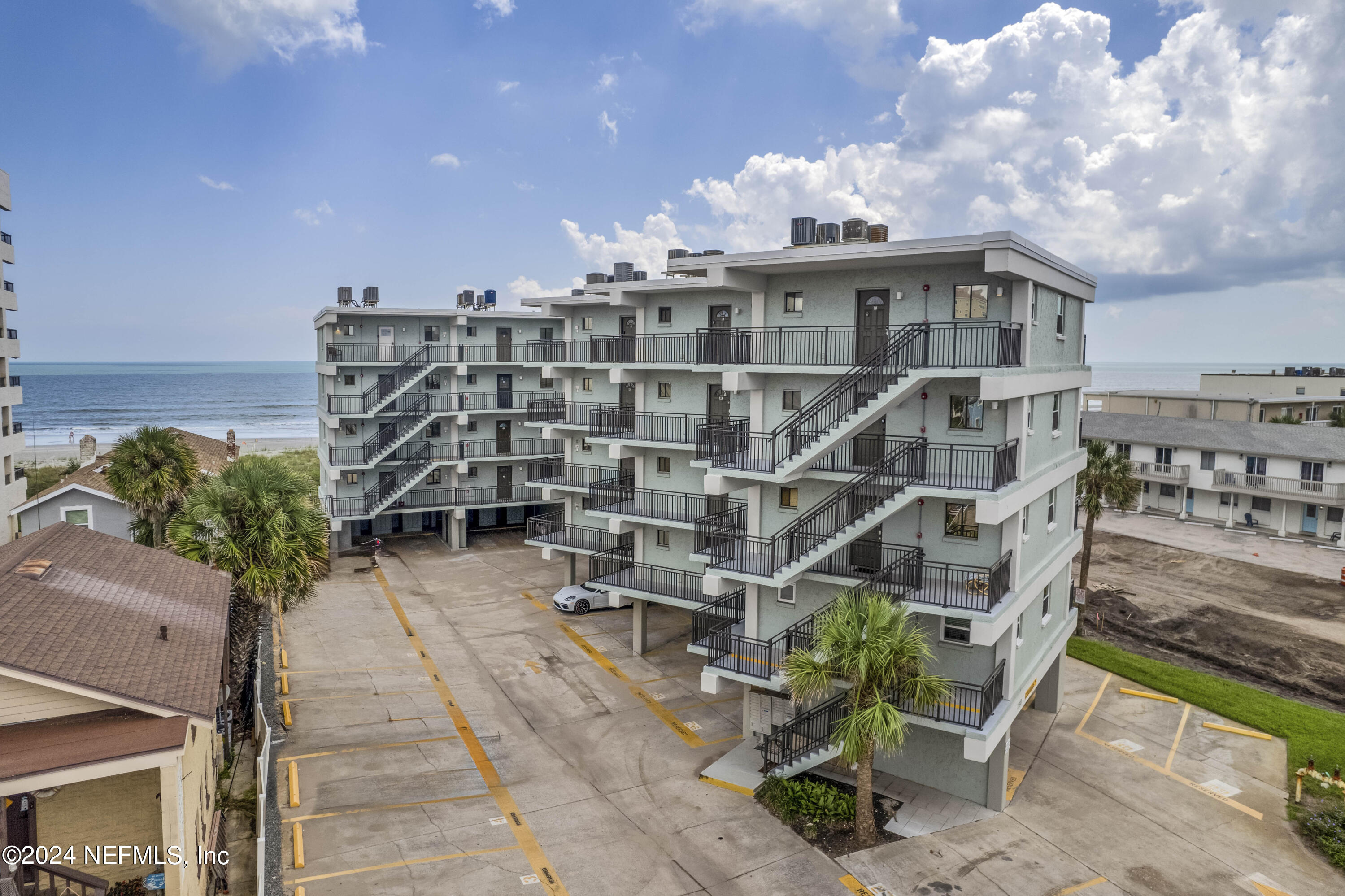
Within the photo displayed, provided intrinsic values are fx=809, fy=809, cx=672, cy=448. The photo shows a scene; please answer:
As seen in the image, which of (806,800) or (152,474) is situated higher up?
(152,474)

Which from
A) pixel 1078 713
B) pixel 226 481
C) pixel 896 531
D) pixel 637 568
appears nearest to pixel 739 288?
pixel 896 531

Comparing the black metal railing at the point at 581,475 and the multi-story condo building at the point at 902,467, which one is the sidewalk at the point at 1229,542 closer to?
the multi-story condo building at the point at 902,467

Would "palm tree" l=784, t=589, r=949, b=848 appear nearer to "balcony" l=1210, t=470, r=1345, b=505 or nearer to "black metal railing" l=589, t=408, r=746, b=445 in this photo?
"black metal railing" l=589, t=408, r=746, b=445

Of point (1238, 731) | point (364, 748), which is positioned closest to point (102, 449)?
point (364, 748)

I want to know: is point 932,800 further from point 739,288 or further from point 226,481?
point 226,481

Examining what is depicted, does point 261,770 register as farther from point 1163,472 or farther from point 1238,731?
point 1163,472

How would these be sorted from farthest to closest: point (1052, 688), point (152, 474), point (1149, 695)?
point (152, 474)
point (1149, 695)
point (1052, 688)
